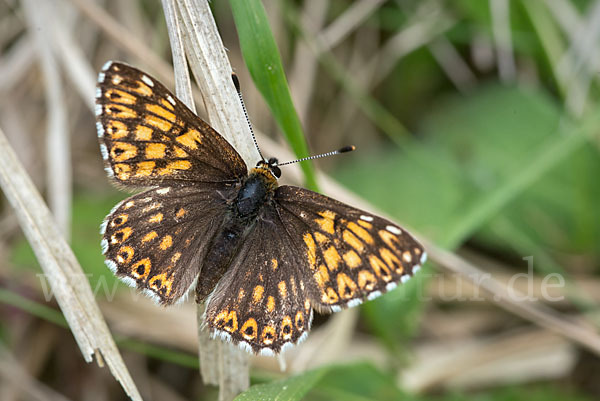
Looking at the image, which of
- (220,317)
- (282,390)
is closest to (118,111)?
(220,317)

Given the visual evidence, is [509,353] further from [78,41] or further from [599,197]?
[78,41]

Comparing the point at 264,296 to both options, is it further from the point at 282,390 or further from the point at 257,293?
the point at 282,390

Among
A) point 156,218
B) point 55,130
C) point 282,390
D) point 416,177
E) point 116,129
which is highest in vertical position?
point 416,177

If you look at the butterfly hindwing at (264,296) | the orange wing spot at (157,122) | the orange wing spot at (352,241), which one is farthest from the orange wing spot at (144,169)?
the orange wing spot at (352,241)

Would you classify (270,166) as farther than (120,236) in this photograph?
Yes

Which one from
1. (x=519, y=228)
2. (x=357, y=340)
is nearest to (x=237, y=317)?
(x=357, y=340)

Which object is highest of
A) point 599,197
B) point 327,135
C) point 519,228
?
point 327,135
